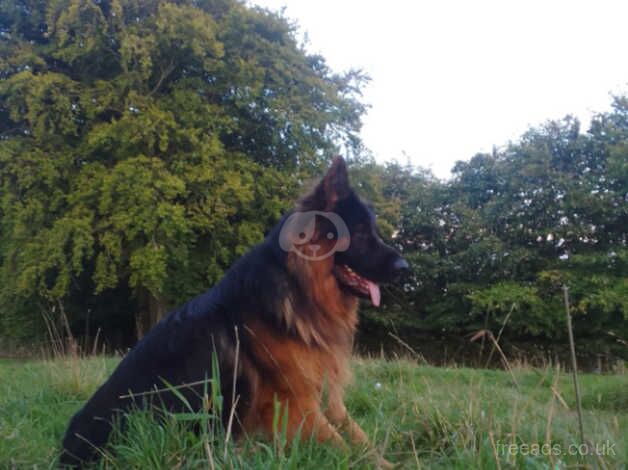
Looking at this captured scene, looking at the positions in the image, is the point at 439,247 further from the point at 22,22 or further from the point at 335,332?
the point at 335,332

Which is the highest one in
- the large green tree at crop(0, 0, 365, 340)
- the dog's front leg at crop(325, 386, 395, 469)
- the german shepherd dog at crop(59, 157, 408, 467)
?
the large green tree at crop(0, 0, 365, 340)

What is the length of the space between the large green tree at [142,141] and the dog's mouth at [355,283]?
1247 cm

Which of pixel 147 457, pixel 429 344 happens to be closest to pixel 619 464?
pixel 147 457

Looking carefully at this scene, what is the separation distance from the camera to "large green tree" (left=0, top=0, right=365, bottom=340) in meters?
16.0

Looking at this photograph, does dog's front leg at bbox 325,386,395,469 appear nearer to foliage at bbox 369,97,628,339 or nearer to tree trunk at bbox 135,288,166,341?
tree trunk at bbox 135,288,166,341

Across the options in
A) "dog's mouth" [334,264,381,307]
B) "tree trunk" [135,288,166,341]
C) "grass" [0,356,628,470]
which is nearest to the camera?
"grass" [0,356,628,470]

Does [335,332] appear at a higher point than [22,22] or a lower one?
lower

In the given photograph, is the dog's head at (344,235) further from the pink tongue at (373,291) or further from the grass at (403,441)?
the grass at (403,441)

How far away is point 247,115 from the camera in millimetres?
19469

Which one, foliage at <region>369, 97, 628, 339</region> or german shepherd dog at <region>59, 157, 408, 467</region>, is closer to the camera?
german shepherd dog at <region>59, 157, 408, 467</region>

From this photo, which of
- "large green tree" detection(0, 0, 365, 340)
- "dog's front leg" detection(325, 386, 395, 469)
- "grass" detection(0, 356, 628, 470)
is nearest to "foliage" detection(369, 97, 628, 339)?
"large green tree" detection(0, 0, 365, 340)

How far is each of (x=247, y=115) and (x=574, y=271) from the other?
14.2 m

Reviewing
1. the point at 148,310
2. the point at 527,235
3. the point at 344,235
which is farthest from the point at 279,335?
the point at 527,235

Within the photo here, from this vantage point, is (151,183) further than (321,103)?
No
